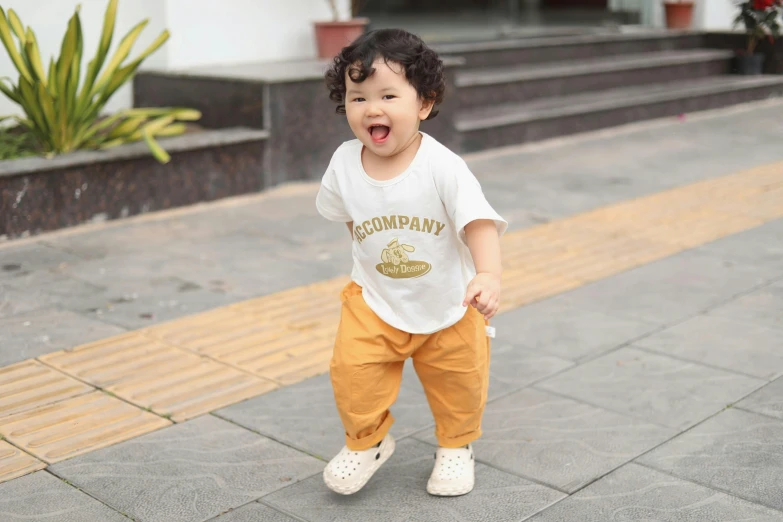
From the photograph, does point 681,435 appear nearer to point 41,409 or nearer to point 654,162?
point 41,409

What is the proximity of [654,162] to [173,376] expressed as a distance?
17.4 ft

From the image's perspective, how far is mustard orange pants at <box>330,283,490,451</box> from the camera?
2882 millimetres

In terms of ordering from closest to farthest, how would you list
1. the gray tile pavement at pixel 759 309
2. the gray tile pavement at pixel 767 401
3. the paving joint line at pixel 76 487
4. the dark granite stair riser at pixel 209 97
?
the paving joint line at pixel 76 487
the gray tile pavement at pixel 767 401
the gray tile pavement at pixel 759 309
the dark granite stair riser at pixel 209 97

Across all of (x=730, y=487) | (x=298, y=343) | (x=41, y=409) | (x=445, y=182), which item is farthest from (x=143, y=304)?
(x=730, y=487)

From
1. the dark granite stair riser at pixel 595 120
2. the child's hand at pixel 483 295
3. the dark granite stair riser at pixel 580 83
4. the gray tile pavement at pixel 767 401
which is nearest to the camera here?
the child's hand at pixel 483 295

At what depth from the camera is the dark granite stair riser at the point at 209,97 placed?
6.95m

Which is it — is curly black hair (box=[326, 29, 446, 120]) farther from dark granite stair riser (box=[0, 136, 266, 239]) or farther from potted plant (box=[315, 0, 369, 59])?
potted plant (box=[315, 0, 369, 59])

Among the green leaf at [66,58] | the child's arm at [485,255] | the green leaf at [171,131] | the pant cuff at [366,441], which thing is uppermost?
the green leaf at [66,58]

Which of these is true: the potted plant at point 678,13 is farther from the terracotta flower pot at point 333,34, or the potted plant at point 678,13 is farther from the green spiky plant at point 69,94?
the green spiky plant at point 69,94

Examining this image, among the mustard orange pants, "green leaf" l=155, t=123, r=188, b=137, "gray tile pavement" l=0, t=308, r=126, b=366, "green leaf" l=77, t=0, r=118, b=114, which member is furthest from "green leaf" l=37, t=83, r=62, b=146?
the mustard orange pants

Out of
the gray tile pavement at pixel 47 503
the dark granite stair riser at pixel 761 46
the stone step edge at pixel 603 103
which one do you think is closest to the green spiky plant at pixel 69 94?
the stone step edge at pixel 603 103

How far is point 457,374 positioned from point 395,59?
35.2 inches

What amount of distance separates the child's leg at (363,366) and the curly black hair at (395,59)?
62 centimetres

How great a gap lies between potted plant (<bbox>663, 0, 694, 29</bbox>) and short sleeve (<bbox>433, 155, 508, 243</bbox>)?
34.8ft
